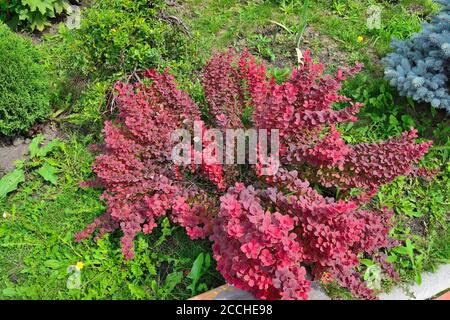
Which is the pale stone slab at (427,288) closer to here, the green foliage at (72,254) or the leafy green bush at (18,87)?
the green foliage at (72,254)

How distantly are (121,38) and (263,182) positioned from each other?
1.53 m

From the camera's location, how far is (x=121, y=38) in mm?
3643

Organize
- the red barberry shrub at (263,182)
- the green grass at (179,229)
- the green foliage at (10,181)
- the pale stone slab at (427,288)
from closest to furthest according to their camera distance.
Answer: the red barberry shrub at (263,182), the pale stone slab at (427,288), the green grass at (179,229), the green foliage at (10,181)

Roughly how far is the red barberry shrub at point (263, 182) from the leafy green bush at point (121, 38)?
1.19 ft

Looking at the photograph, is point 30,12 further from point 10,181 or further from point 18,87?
point 10,181

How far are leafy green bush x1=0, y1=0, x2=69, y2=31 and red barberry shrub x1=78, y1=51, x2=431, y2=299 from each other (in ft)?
5.01

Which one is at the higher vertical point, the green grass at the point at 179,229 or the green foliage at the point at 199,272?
the green grass at the point at 179,229

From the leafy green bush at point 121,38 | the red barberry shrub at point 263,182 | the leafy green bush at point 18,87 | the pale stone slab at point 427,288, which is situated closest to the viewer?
the red barberry shrub at point 263,182

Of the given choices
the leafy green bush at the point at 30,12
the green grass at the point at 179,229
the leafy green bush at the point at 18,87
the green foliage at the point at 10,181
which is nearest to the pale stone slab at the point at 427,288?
the green grass at the point at 179,229

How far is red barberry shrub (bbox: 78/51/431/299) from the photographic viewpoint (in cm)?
259

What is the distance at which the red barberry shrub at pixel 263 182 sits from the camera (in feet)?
8.50
